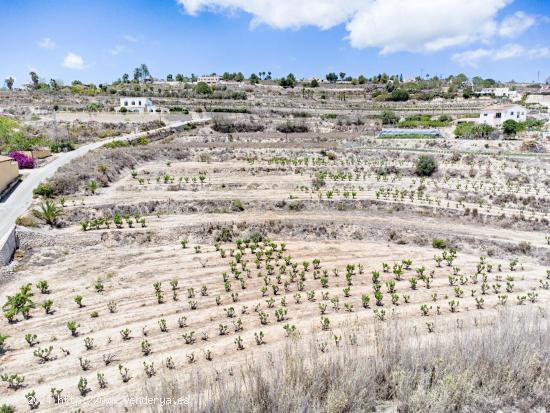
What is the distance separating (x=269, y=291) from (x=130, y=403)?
755 cm

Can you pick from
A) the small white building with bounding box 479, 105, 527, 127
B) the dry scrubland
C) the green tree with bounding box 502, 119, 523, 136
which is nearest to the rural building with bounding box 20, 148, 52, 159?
the dry scrubland

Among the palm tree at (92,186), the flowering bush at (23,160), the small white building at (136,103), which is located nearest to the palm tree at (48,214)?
the palm tree at (92,186)

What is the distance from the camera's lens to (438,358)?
7684 mm

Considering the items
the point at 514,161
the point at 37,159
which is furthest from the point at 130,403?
the point at 514,161

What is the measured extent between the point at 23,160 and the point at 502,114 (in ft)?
205

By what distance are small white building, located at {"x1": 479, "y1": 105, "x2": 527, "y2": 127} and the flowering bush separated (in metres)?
59.7

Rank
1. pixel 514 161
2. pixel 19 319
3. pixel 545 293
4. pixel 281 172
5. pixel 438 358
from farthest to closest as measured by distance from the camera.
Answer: pixel 514 161 → pixel 281 172 → pixel 545 293 → pixel 19 319 → pixel 438 358

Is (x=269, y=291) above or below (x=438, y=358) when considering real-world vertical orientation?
below

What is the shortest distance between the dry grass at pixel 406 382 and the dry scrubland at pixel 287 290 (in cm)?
3

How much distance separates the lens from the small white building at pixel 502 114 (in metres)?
60.1

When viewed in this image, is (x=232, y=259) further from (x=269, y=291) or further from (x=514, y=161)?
(x=514, y=161)

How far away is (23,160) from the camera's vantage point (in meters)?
32.0

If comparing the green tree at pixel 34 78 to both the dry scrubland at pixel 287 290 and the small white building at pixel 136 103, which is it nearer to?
the small white building at pixel 136 103

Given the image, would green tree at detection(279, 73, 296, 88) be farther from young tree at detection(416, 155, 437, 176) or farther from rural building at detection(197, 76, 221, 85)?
young tree at detection(416, 155, 437, 176)
